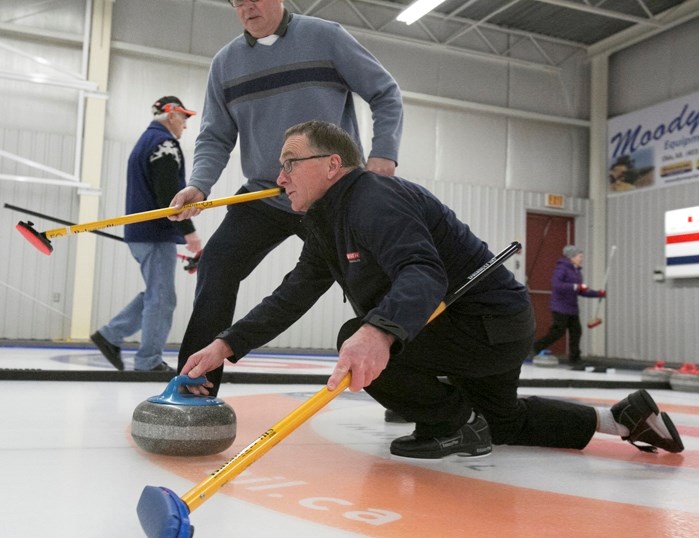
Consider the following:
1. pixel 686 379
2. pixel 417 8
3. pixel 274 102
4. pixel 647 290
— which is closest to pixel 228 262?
pixel 274 102

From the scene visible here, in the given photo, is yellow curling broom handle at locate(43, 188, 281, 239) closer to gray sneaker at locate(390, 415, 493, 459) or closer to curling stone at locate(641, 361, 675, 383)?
gray sneaker at locate(390, 415, 493, 459)

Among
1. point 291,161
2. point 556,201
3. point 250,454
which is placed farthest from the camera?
point 556,201

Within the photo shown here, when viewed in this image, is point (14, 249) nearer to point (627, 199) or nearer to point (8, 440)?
point (8, 440)

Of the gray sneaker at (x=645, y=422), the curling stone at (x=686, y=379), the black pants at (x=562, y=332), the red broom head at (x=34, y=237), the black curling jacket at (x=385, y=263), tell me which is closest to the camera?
the black curling jacket at (x=385, y=263)

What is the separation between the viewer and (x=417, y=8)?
10.1 metres

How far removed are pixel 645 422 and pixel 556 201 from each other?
1103 centimetres

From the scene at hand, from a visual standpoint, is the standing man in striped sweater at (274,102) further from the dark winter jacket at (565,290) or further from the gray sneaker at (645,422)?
the dark winter jacket at (565,290)

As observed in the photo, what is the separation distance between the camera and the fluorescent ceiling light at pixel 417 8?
9.94 metres

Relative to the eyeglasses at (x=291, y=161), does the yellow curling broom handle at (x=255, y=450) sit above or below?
below

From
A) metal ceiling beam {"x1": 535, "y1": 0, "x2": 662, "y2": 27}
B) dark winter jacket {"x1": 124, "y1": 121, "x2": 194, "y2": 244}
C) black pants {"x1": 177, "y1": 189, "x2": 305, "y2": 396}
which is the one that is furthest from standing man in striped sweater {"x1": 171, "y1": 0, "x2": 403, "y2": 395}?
metal ceiling beam {"x1": 535, "y1": 0, "x2": 662, "y2": 27}

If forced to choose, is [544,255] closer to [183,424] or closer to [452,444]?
[452,444]

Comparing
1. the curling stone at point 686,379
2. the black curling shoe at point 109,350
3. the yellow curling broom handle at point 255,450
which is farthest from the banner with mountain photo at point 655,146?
the yellow curling broom handle at point 255,450

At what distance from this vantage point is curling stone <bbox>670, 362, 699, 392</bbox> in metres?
5.45

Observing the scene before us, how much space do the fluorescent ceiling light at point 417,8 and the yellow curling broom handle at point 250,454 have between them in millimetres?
9442
